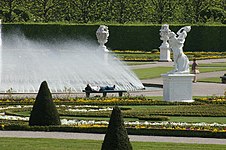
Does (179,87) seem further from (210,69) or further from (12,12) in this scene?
(12,12)

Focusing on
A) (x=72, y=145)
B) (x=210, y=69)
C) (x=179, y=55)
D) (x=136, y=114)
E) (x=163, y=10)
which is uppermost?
(x=163, y=10)

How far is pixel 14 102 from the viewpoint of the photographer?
24.1m

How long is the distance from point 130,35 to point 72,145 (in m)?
46.7

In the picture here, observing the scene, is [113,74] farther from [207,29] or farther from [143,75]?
[207,29]

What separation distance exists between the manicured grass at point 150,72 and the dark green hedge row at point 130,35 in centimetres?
1897

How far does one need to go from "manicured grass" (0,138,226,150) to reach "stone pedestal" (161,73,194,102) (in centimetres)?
940

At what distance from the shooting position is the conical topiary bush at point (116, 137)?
12312mm

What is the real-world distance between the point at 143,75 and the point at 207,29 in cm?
2550

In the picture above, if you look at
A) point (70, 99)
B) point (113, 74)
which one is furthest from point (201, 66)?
point (70, 99)

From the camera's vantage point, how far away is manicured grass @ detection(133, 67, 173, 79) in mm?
37031

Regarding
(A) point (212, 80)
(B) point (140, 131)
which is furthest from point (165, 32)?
(B) point (140, 131)

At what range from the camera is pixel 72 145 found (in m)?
15.4

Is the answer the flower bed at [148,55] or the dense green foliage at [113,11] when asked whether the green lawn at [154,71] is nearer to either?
the flower bed at [148,55]

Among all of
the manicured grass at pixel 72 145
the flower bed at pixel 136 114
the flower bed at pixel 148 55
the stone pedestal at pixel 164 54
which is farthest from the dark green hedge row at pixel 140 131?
the stone pedestal at pixel 164 54
